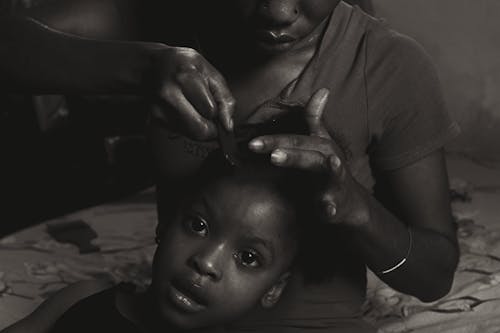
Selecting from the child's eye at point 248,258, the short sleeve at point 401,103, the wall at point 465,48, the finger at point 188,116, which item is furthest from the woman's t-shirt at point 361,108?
the wall at point 465,48

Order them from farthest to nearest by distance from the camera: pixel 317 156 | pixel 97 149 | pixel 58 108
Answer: pixel 97 149, pixel 58 108, pixel 317 156

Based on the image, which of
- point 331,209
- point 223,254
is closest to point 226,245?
point 223,254

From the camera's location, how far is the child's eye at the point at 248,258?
968 millimetres

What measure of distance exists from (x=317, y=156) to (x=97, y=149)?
112cm

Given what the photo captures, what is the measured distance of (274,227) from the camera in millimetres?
969

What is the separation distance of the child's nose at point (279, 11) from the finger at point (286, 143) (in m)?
0.16

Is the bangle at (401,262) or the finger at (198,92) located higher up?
the finger at (198,92)

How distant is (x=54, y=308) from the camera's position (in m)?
1.14

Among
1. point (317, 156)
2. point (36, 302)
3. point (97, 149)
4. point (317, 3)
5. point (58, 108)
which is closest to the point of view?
point (317, 156)

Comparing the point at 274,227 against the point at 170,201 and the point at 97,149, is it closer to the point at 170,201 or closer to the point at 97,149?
the point at 170,201

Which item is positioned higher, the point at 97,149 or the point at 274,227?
the point at 274,227

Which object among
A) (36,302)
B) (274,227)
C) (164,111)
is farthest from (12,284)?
(164,111)

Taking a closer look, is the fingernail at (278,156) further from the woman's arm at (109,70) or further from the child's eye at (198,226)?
the child's eye at (198,226)

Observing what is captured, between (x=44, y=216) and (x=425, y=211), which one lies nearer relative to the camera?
(x=425, y=211)
